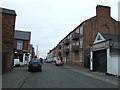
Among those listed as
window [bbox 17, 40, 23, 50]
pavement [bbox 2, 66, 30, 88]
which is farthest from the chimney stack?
pavement [bbox 2, 66, 30, 88]

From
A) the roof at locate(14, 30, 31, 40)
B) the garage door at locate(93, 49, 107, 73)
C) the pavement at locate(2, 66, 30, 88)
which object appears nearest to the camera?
the pavement at locate(2, 66, 30, 88)

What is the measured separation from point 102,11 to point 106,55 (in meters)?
17.4

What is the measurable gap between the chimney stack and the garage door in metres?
13.4

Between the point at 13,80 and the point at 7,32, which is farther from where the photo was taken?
the point at 7,32

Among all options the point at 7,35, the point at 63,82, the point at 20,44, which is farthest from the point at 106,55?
the point at 20,44

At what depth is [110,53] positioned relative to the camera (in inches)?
855

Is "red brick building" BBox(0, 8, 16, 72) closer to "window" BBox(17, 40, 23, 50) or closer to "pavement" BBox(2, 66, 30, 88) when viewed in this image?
"pavement" BBox(2, 66, 30, 88)

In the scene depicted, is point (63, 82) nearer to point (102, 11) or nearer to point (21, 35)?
point (102, 11)

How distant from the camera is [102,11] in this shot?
38.0 meters

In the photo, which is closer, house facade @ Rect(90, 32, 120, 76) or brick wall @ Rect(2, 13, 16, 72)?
house facade @ Rect(90, 32, 120, 76)

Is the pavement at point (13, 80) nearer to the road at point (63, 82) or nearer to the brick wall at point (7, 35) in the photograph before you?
the road at point (63, 82)

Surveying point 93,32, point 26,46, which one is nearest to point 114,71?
point 93,32

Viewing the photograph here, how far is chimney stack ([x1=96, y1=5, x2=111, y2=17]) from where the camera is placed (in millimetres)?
37719

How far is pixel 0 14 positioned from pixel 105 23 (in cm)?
2371
